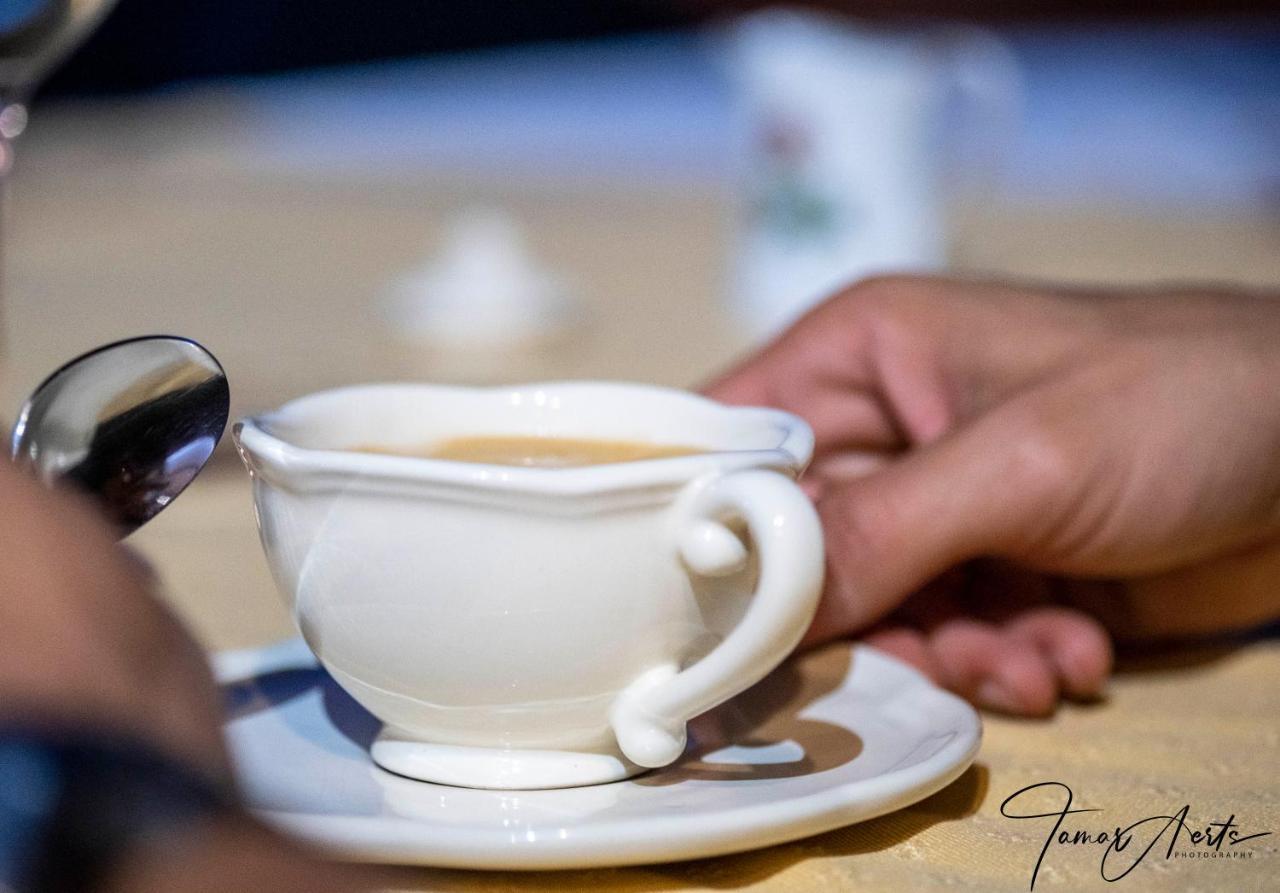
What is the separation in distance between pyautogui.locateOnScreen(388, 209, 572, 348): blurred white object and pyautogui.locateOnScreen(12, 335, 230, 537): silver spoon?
84 cm

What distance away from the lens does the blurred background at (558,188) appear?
52.3 inches

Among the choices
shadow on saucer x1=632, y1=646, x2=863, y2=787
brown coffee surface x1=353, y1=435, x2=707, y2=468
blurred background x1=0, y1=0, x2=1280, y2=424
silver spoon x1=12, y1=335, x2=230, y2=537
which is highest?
silver spoon x1=12, y1=335, x2=230, y2=537

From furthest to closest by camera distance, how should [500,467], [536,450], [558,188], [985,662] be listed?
[558,188] → [985,662] → [536,450] → [500,467]

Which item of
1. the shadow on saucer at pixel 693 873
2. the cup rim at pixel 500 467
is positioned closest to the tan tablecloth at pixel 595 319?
the shadow on saucer at pixel 693 873

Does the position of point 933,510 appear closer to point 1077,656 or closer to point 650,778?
point 1077,656

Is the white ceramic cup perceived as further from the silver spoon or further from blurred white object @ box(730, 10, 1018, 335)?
blurred white object @ box(730, 10, 1018, 335)

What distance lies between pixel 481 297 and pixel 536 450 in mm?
886

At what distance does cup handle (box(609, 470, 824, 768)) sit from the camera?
1.27 ft

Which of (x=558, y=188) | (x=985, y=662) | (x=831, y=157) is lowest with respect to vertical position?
(x=558, y=188)

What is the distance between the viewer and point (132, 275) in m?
1.56

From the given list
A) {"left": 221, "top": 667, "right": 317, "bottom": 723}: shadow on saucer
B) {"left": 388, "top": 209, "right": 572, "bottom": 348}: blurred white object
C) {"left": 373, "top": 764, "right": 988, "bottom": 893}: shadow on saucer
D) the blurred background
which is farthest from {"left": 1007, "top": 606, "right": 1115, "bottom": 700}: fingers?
{"left": 388, "top": 209, "right": 572, "bottom": 348}: blurred white object

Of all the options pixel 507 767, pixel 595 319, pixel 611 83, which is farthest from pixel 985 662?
pixel 611 83

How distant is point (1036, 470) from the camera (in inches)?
23.0

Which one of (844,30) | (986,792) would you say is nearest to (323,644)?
(986,792)
